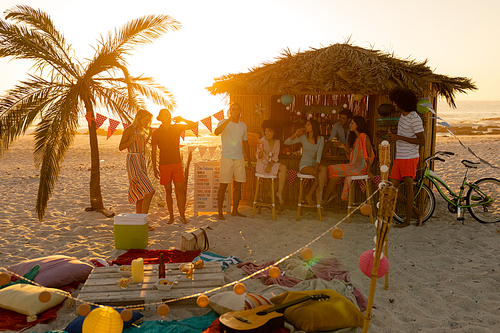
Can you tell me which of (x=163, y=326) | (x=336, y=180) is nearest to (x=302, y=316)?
(x=163, y=326)

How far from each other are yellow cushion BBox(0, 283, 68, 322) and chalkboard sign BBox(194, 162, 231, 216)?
4.02 meters

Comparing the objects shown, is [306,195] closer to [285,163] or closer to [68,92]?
[285,163]

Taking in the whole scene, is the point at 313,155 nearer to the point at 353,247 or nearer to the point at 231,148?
the point at 231,148

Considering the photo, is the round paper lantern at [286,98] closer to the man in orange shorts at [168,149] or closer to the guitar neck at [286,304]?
the man in orange shorts at [168,149]

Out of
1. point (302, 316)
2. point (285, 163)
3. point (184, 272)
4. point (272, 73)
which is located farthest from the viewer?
point (285, 163)

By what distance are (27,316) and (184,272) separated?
152cm

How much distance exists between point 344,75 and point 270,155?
2126mm

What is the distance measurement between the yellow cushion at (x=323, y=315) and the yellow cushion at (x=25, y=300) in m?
2.18

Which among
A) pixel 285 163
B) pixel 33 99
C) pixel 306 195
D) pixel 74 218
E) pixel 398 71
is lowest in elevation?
pixel 74 218

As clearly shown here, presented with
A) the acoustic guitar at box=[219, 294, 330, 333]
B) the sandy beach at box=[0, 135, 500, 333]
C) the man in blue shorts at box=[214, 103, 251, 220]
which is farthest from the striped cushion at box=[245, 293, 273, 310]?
the man in blue shorts at box=[214, 103, 251, 220]

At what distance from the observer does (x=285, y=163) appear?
7.81 m

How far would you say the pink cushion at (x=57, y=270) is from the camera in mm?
3787

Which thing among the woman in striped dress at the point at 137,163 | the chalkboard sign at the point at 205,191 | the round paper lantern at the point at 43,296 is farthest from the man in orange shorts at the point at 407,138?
the round paper lantern at the point at 43,296

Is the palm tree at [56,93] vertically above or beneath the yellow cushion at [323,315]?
above
